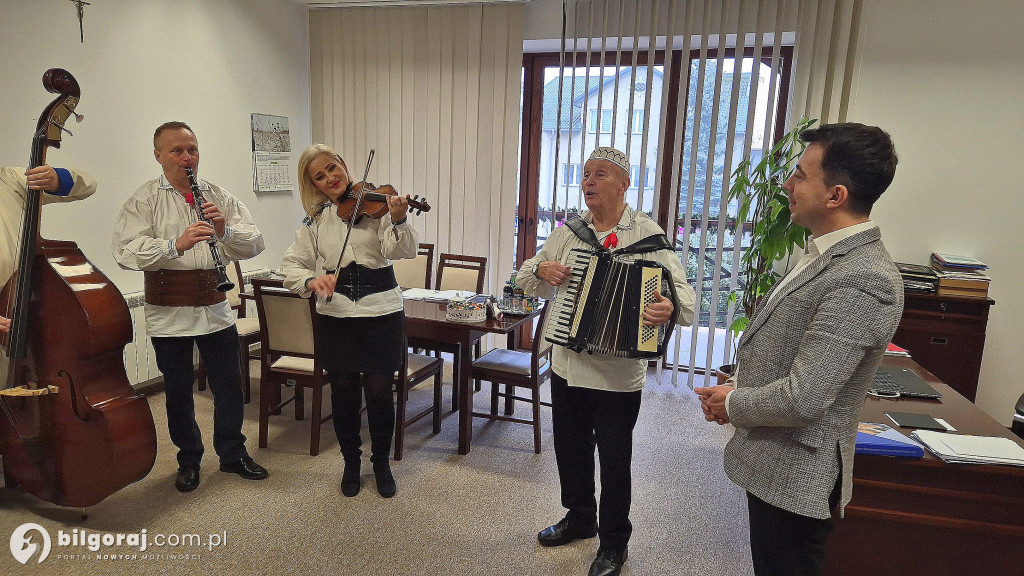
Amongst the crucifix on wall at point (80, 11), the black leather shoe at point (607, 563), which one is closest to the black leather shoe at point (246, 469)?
the black leather shoe at point (607, 563)

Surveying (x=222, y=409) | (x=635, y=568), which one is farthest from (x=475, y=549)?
(x=222, y=409)

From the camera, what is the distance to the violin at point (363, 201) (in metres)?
2.32

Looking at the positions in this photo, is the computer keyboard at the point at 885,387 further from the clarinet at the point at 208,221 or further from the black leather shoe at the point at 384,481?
the clarinet at the point at 208,221

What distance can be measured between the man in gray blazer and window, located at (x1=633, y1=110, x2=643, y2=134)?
291 cm

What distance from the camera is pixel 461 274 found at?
4.01 metres

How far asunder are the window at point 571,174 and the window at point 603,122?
0.27 meters

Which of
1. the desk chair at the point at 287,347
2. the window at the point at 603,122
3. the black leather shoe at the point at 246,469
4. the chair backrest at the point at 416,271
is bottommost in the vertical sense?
the black leather shoe at the point at 246,469

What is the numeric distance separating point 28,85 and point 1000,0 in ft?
17.2

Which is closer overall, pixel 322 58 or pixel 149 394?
pixel 149 394

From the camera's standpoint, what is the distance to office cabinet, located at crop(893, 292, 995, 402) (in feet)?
11.3

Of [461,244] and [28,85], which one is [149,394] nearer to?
[28,85]

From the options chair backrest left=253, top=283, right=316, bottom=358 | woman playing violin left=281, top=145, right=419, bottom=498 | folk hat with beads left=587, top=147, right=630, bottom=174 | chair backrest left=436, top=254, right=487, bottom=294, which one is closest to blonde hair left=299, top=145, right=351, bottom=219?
woman playing violin left=281, top=145, right=419, bottom=498

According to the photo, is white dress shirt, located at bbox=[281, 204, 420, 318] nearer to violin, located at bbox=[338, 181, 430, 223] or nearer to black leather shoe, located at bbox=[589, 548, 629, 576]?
violin, located at bbox=[338, 181, 430, 223]

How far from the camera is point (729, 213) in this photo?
4.14m
